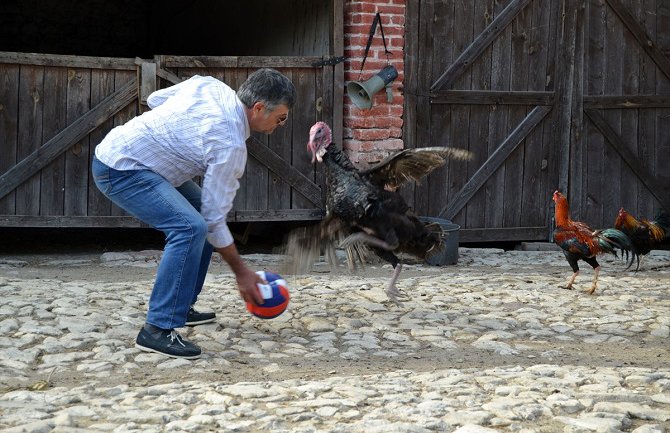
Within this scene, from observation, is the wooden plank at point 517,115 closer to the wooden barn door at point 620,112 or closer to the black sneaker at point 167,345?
the wooden barn door at point 620,112

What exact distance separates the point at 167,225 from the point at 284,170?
4459mm

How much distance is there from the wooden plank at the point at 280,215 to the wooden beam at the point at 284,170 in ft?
0.38

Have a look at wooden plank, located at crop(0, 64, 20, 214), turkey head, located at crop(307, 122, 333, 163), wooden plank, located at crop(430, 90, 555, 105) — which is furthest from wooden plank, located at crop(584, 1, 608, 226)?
wooden plank, located at crop(0, 64, 20, 214)

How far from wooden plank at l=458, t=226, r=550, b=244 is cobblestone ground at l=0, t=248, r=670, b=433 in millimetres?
1560

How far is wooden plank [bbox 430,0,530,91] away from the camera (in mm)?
10180

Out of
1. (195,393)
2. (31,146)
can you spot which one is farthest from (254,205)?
(195,393)

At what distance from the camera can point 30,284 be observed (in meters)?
7.71

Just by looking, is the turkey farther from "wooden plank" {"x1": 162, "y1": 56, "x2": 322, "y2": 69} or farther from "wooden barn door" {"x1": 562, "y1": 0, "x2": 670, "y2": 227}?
"wooden barn door" {"x1": 562, "y1": 0, "x2": 670, "y2": 227}

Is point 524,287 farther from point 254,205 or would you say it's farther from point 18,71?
point 18,71

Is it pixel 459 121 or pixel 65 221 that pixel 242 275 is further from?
pixel 459 121

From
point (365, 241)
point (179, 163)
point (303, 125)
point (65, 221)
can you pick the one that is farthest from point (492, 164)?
point (179, 163)

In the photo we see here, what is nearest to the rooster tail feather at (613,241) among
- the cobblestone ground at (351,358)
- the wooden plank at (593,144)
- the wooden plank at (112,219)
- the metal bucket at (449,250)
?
the cobblestone ground at (351,358)

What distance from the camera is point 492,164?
1059 cm

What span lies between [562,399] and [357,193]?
8.91 feet
